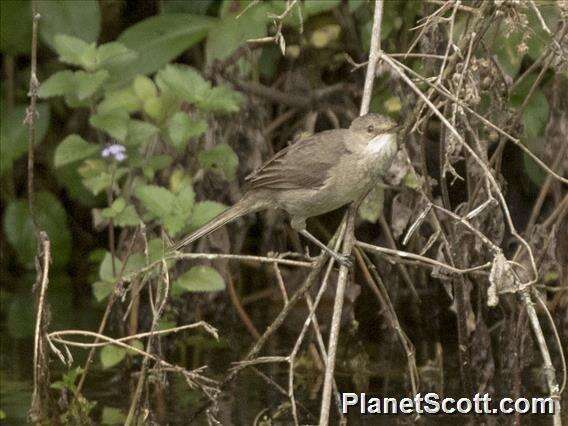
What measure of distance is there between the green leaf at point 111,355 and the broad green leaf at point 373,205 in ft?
4.32

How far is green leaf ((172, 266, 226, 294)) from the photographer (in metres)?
6.14

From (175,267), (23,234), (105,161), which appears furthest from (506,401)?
(23,234)

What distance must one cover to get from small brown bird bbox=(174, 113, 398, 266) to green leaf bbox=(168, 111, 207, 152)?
648 mm

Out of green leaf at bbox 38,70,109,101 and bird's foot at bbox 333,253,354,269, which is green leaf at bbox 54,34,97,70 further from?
bird's foot at bbox 333,253,354,269

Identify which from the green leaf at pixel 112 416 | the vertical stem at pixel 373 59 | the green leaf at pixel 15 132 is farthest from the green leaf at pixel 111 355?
the green leaf at pixel 15 132

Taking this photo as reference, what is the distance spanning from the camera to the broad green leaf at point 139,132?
6.51 m

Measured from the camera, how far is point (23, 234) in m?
7.93

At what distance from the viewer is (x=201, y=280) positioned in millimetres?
6191

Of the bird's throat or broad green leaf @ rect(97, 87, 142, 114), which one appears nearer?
the bird's throat

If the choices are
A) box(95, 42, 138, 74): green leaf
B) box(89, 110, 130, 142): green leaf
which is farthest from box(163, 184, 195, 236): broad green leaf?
box(95, 42, 138, 74): green leaf

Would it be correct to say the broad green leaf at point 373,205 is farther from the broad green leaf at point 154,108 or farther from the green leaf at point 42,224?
the green leaf at point 42,224

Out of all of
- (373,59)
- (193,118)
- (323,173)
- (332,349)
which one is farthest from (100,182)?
(332,349)

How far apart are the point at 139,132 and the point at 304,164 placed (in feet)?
4.21

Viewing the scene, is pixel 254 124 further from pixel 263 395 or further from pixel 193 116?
pixel 263 395
